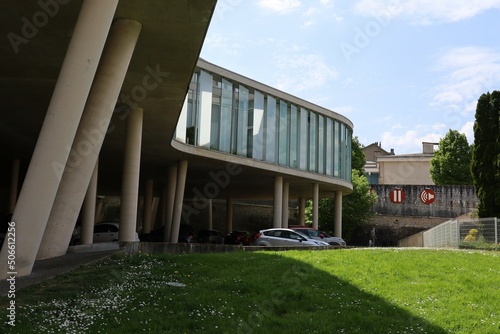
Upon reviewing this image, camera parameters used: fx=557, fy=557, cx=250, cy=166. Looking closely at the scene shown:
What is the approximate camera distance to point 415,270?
46.6 ft

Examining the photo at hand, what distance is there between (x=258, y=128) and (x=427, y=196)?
96.6ft

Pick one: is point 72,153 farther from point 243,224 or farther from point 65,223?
point 243,224

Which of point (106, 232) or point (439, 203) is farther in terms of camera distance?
point (439, 203)

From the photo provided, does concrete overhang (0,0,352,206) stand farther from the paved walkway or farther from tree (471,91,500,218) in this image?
tree (471,91,500,218)

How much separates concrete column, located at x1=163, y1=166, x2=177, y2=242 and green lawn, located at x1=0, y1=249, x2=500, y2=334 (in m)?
16.7

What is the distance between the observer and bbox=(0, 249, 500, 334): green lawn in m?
8.88

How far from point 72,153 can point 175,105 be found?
26.4ft

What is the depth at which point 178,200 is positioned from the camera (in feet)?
105

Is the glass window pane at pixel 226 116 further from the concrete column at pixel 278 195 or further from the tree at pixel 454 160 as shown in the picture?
the tree at pixel 454 160

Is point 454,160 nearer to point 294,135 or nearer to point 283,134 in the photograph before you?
point 294,135

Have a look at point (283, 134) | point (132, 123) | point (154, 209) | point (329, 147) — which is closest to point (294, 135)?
point (283, 134)

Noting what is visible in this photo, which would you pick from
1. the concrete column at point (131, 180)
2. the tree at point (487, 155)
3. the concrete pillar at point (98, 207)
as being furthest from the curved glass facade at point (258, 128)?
the concrete pillar at point (98, 207)

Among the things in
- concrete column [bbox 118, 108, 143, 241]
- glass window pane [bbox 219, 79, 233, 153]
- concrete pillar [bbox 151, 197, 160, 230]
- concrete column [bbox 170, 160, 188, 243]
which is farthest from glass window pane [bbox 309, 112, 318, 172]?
concrete pillar [bbox 151, 197, 160, 230]

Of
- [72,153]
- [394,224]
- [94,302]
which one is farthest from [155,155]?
[394,224]
